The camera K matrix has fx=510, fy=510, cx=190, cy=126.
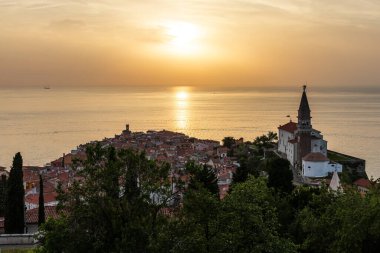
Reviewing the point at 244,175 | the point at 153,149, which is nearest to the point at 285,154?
the point at 153,149

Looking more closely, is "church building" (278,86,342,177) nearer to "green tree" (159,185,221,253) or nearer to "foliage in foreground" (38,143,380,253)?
"foliage in foreground" (38,143,380,253)

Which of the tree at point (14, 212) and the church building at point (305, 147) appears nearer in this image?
the tree at point (14, 212)

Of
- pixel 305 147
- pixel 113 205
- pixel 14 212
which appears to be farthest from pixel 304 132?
pixel 113 205

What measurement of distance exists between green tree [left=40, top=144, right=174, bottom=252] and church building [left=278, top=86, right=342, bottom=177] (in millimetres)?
40689

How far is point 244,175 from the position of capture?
2569 cm

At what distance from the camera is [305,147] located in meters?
57.1

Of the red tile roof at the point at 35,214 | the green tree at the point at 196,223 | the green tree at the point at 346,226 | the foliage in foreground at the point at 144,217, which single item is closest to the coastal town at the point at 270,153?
the red tile roof at the point at 35,214

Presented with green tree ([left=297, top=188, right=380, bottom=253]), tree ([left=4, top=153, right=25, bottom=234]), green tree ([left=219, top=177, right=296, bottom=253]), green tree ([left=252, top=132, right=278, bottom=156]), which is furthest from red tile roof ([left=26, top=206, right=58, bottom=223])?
green tree ([left=252, top=132, right=278, bottom=156])

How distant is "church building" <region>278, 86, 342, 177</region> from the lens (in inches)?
2032

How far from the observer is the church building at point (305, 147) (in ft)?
169

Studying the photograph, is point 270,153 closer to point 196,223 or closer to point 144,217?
point 196,223

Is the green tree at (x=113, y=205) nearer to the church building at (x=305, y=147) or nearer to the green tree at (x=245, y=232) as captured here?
the green tree at (x=245, y=232)

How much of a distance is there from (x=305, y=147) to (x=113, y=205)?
1854 inches

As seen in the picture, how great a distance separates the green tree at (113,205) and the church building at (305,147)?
40.7 meters
